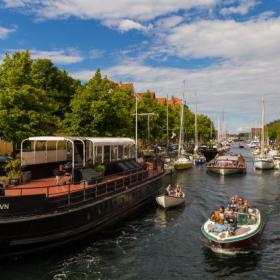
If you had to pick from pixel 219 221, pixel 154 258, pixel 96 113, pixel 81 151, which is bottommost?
pixel 154 258

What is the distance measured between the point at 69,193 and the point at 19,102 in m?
17.3

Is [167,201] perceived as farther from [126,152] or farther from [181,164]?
[181,164]

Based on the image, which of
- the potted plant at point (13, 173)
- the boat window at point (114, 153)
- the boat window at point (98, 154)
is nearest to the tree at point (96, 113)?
the boat window at point (114, 153)

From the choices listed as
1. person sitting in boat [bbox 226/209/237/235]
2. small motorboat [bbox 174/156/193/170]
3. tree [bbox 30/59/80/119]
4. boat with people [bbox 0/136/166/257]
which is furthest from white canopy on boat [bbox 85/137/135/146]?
tree [bbox 30/59/80/119]

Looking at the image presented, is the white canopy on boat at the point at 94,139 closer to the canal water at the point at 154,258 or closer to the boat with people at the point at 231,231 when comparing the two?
the canal water at the point at 154,258

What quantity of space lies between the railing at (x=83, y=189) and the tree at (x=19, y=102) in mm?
10244

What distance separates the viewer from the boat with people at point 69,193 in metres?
18.5

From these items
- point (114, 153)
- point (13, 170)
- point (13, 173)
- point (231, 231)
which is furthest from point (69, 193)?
point (114, 153)

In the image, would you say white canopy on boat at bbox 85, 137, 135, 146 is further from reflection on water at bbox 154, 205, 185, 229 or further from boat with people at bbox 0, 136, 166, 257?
reflection on water at bbox 154, 205, 185, 229

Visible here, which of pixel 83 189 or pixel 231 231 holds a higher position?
pixel 83 189

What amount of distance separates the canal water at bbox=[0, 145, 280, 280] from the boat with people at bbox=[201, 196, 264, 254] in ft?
1.65

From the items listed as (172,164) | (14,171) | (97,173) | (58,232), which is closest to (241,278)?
(58,232)

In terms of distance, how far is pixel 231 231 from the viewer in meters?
21.9

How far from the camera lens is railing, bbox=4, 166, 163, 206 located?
66.4 feet
